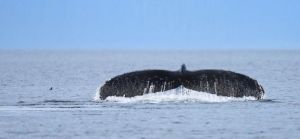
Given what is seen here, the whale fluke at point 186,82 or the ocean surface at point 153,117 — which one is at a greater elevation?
the whale fluke at point 186,82

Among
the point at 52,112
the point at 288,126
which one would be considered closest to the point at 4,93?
the point at 52,112

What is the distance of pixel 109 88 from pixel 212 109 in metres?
3.62

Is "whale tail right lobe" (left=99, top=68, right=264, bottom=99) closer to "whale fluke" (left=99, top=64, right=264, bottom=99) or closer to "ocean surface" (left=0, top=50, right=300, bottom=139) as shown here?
"whale fluke" (left=99, top=64, right=264, bottom=99)

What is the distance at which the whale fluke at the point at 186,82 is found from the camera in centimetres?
2425

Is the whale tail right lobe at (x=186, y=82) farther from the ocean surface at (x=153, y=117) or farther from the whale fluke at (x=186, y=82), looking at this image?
the ocean surface at (x=153, y=117)

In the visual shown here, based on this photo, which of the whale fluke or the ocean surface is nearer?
the ocean surface

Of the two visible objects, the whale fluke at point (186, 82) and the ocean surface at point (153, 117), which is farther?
the whale fluke at point (186, 82)

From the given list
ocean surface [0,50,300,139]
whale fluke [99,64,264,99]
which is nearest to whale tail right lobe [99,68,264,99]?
whale fluke [99,64,264,99]

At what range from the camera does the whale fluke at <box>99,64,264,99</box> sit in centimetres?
2425

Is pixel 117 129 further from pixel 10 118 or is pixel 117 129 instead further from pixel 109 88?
pixel 10 118

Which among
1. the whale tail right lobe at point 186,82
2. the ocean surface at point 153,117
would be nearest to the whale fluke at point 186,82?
the whale tail right lobe at point 186,82

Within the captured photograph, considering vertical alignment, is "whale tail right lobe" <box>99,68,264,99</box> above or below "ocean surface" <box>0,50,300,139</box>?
above

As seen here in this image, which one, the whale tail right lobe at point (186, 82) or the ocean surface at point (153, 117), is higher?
the whale tail right lobe at point (186, 82)

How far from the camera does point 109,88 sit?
80.4 ft
